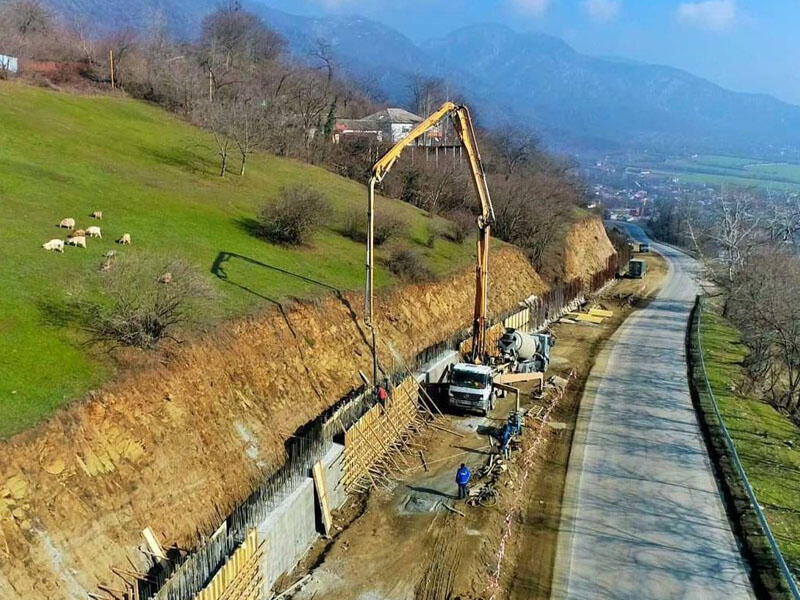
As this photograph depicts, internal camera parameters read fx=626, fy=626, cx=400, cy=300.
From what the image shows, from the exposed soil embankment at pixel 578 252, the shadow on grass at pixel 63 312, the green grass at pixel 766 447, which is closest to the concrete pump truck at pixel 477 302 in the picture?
the green grass at pixel 766 447

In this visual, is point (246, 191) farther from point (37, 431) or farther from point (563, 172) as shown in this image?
point (563, 172)

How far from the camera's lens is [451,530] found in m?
Result: 19.3

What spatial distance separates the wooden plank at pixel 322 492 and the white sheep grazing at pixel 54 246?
1327cm

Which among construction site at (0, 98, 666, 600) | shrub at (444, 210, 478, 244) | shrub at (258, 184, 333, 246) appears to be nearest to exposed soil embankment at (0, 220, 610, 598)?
construction site at (0, 98, 666, 600)

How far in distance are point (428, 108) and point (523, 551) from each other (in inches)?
4060

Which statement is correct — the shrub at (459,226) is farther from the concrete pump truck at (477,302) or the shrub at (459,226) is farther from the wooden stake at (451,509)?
the wooden stake at (451,509)


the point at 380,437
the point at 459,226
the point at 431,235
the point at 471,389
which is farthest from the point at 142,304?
the point at 459,226

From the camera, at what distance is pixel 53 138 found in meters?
38.5

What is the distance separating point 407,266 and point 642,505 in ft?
63.5

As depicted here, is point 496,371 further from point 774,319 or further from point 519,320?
point 774,319

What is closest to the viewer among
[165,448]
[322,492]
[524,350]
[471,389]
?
[165,448]

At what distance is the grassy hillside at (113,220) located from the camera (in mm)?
17703

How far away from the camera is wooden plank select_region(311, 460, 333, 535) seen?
18.9 metres

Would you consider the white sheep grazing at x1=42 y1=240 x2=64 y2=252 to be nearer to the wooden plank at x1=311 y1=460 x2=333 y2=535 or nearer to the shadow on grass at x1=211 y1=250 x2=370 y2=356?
the shadow on grass at x1=211 y1=250 x2=370 y2=356
